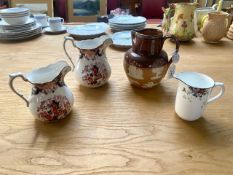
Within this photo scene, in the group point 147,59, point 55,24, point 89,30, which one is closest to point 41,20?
point 55,24

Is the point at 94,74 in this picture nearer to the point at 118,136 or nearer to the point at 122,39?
the point at 118,136

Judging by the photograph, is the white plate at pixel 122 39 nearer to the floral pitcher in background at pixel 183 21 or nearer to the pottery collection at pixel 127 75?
the floral pitcher in background at pixel 183 21

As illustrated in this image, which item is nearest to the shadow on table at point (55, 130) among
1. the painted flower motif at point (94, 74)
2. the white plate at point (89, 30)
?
the painted flower motif at point (94, 74)

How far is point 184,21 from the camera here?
3.19 feet

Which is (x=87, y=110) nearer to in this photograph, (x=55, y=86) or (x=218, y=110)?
(x=55, y=86)

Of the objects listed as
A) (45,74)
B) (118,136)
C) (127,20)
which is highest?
A: (127,20)

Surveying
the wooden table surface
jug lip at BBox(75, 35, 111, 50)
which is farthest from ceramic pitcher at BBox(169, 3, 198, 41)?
jug lip at BBox(75, 35, 111, 50)

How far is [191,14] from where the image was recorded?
3.16 feet

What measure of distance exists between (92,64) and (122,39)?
1.35 ft

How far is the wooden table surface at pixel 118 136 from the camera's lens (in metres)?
0.44

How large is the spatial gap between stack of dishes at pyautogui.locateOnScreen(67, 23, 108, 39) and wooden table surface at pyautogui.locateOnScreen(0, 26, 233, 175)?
1.22 feet

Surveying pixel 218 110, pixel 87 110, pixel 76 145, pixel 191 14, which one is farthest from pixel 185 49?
pixel 76 145

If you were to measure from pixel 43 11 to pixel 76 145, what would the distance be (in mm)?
1861

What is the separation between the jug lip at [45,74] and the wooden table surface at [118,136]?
9cm
